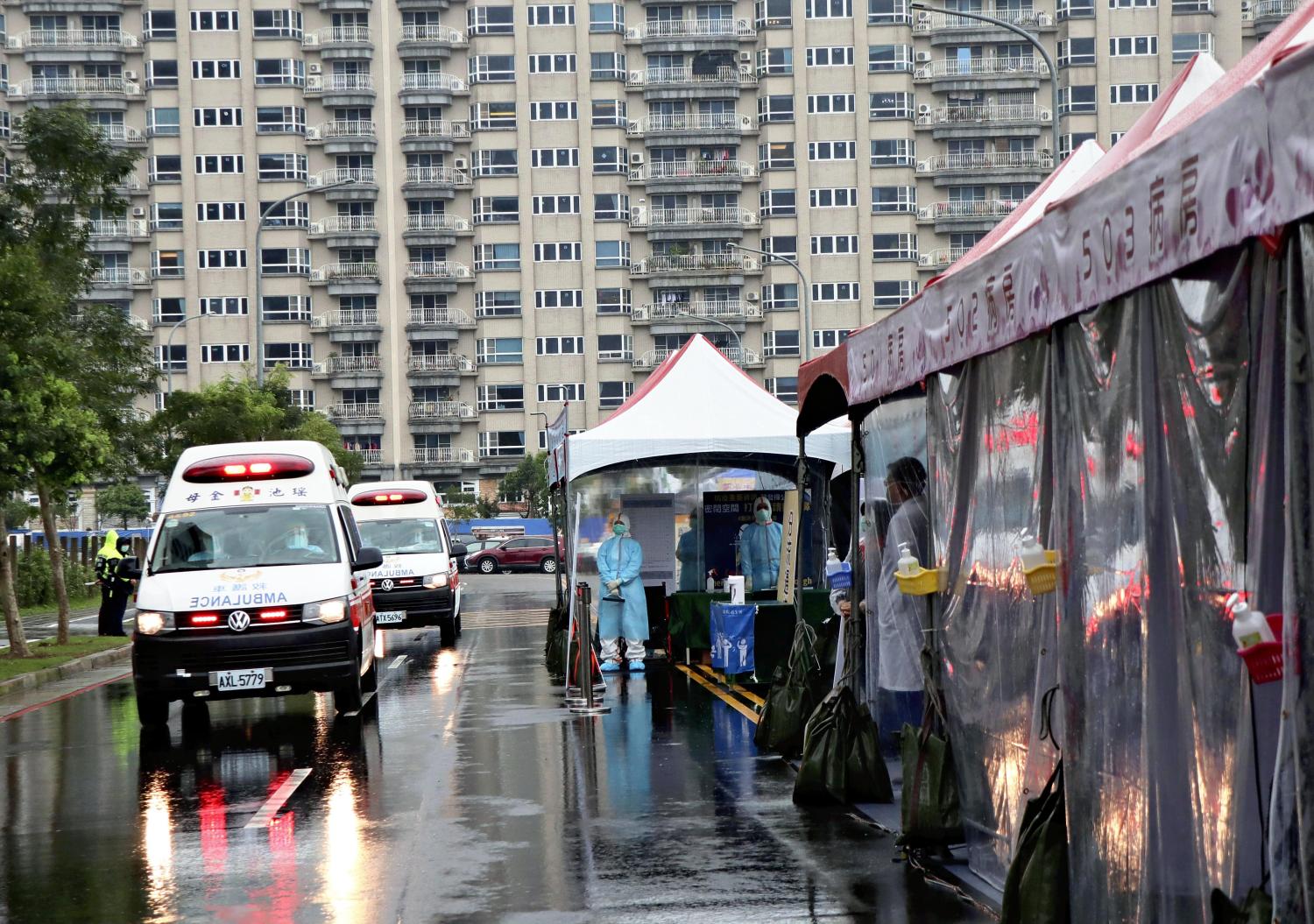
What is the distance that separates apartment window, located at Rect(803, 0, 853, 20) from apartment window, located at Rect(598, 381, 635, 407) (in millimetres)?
22505

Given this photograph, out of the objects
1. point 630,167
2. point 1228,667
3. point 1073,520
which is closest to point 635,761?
point 1073,520

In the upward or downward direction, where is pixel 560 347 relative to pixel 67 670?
upward

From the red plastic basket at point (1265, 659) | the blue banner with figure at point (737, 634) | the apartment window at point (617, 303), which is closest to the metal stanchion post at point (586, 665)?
the blue banner with figure at point (737, 634)

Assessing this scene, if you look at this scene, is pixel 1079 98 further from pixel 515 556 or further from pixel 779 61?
pixel 515 556

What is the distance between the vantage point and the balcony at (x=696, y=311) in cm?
8669

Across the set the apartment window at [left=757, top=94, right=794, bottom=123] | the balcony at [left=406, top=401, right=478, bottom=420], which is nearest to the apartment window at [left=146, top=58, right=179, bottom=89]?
the balcony at [left=406, top=401, right=478, bottom=420]

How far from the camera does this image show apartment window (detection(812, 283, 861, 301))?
86.3 m

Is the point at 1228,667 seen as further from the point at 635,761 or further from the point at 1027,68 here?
the point at 1027,68

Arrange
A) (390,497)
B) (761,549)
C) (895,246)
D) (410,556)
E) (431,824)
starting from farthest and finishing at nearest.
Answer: (895,246)
(390,497)
(410,556)
(761,549)
(431,824)

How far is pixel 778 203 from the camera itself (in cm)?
8700

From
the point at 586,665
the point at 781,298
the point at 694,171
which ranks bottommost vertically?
the point at 586,665

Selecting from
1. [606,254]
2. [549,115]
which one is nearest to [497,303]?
[606,254]

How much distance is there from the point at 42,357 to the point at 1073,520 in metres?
18.3

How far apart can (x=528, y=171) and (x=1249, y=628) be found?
3348 inches
